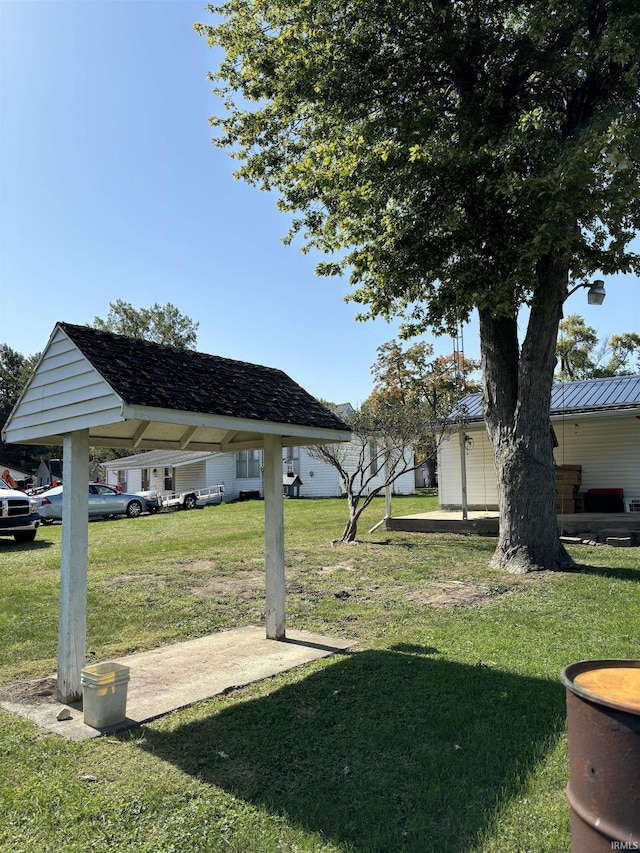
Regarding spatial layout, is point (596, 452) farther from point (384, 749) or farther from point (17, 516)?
point (17, 516)

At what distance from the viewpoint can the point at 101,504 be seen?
2528cm

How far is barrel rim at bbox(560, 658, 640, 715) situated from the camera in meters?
2.05

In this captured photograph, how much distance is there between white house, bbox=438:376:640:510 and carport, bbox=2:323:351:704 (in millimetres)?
11583

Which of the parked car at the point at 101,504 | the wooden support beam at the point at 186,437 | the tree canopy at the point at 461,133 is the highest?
the tree canopy at the point at 461,133

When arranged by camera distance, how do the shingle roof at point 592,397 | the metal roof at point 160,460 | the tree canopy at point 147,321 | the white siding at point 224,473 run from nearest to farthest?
the shingle roof at point 592,397 → the metal roof at point 160,460 → the white siding at point 224,473 → the tree canopy at point 147,321

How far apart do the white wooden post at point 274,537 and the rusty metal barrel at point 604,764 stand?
14.4ft

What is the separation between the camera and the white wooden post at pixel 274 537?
6.47 m

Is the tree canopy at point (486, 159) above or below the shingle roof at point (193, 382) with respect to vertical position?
above

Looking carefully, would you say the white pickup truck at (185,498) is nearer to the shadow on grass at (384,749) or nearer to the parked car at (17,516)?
the parked car at (17,516)

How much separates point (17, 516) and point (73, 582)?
42.5ft

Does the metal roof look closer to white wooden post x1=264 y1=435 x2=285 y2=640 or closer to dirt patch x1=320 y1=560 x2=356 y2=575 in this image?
dirt patch x1=320 y1=560 x2=356 y2=575

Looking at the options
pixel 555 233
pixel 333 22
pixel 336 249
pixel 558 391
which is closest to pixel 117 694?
pixel 555 233

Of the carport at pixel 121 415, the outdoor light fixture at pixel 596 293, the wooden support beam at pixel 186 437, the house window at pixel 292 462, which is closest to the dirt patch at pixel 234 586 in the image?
the carport at pixel 121 415

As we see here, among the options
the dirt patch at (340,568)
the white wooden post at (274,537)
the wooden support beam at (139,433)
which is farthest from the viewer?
the dirt patch at (340,568)
